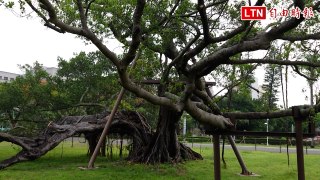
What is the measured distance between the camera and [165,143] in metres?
13.9


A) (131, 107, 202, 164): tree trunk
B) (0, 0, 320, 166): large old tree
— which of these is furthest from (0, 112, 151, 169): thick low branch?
(0, 0, 320, 166): large old tree

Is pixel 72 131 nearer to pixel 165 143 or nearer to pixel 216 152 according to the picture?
pixel 165 143

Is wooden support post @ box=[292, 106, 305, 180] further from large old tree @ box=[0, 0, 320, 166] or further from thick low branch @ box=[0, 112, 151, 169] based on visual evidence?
thick low branch @ box=[0, 112, 151, 169]

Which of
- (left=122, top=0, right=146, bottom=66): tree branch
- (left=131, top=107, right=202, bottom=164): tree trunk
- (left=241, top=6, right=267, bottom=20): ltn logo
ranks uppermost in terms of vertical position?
(left=241, top=6, right=267, bottom=20): ltn logo

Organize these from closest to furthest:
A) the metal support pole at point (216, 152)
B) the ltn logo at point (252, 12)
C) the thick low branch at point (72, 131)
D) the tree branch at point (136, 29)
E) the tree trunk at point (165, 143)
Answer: the tree branch at point (136, 29) → the ltn logo at point (252, 12) → the metal support pole at point (216, 152) → the thick low branch at point (72, 131) → the tree trunk at point (165, 143)

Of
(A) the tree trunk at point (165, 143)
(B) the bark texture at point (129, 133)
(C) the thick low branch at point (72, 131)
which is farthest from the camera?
(A) the tree trunk at point (165, 143)

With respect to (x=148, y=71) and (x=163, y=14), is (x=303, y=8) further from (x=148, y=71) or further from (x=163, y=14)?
(x=148, y=71)

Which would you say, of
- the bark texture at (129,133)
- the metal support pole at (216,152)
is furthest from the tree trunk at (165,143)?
the metal support pole at (216,152)

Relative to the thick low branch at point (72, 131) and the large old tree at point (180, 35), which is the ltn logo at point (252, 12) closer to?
the large old tree at point (180, 35)

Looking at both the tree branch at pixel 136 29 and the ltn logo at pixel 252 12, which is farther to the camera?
the ltn logo at pixel 252 12

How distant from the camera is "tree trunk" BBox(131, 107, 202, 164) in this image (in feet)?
44.7

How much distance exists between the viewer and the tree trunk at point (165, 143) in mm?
13611

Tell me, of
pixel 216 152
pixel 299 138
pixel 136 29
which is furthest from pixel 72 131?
pixel 299 138

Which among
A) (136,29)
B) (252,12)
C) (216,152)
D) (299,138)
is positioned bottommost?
(216,152)
